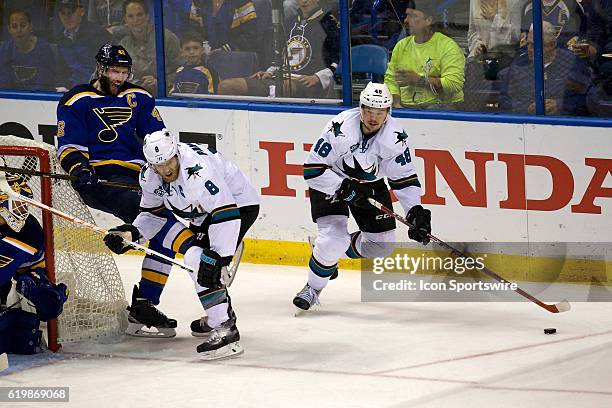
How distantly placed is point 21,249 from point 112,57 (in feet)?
3.12

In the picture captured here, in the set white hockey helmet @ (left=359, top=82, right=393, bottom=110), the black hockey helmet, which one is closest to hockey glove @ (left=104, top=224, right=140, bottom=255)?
the black hockey helmet

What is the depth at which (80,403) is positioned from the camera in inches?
195

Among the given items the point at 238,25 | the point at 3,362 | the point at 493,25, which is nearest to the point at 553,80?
the point at 493,25

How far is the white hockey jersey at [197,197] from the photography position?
5.32 meters

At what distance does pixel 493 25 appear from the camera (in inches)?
261

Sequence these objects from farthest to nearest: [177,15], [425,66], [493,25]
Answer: [177,15], [425,66], [493,25]

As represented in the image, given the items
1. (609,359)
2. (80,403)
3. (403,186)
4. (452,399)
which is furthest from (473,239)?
(80,403)

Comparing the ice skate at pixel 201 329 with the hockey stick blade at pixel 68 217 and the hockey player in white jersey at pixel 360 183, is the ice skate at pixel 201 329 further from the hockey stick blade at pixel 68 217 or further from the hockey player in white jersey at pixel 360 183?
the hockey player in white jersey at pixel 360 183

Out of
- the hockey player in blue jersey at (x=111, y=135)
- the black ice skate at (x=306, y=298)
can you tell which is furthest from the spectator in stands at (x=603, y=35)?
the hockey player in blue jersey at (x=111, y=135)

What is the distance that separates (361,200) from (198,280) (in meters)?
0.97

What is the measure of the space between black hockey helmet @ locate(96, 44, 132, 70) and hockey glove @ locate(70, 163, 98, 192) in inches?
17.9

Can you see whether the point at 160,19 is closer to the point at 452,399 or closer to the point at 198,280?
the point at 198,280

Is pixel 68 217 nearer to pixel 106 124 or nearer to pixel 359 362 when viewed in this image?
pixel 106 124

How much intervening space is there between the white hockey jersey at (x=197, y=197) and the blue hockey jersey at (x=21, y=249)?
41 cm
